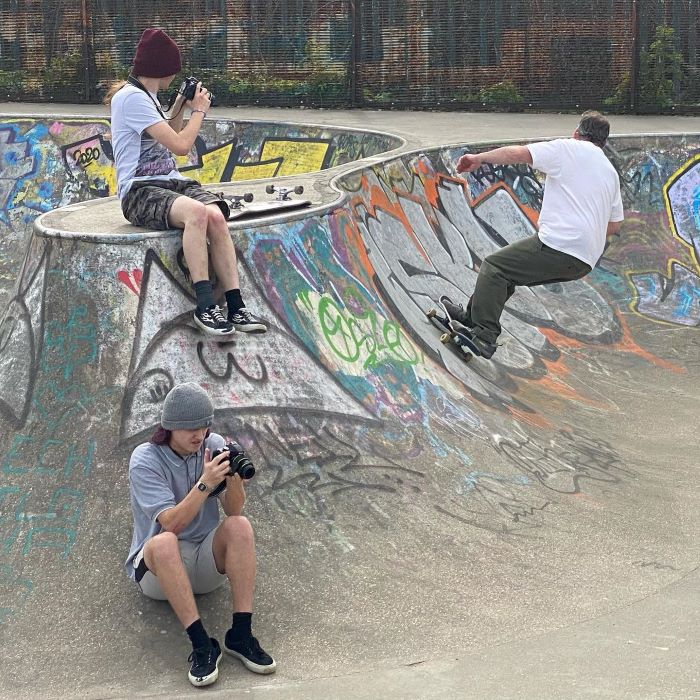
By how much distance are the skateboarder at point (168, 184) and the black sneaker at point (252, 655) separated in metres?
1.89

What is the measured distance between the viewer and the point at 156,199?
22.2 feet

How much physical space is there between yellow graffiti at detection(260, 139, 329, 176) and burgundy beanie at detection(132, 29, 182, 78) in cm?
839

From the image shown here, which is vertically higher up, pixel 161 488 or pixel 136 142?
pixel 136 142

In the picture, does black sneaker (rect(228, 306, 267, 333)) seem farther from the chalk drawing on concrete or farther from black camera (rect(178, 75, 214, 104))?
black camera (rect(178, 75, 214, 104))

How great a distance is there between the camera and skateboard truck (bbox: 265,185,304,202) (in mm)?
8383

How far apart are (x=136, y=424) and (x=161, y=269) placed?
954mm

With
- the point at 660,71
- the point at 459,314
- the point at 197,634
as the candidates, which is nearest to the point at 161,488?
the point at 197,634

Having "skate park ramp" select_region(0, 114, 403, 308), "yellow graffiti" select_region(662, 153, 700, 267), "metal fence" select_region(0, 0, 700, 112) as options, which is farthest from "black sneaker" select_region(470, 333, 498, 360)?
"metal fence" select_region(0, 0, 700, 112)

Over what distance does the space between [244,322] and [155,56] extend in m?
1.67

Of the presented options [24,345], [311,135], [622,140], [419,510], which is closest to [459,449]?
[419,510]

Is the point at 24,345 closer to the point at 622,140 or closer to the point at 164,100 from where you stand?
the point at 622,140

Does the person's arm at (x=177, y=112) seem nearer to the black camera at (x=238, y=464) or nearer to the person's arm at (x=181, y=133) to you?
the person's arm at (x=181, y=133)

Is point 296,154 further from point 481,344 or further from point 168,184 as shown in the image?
point 168,184

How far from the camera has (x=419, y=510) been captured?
6.36m
